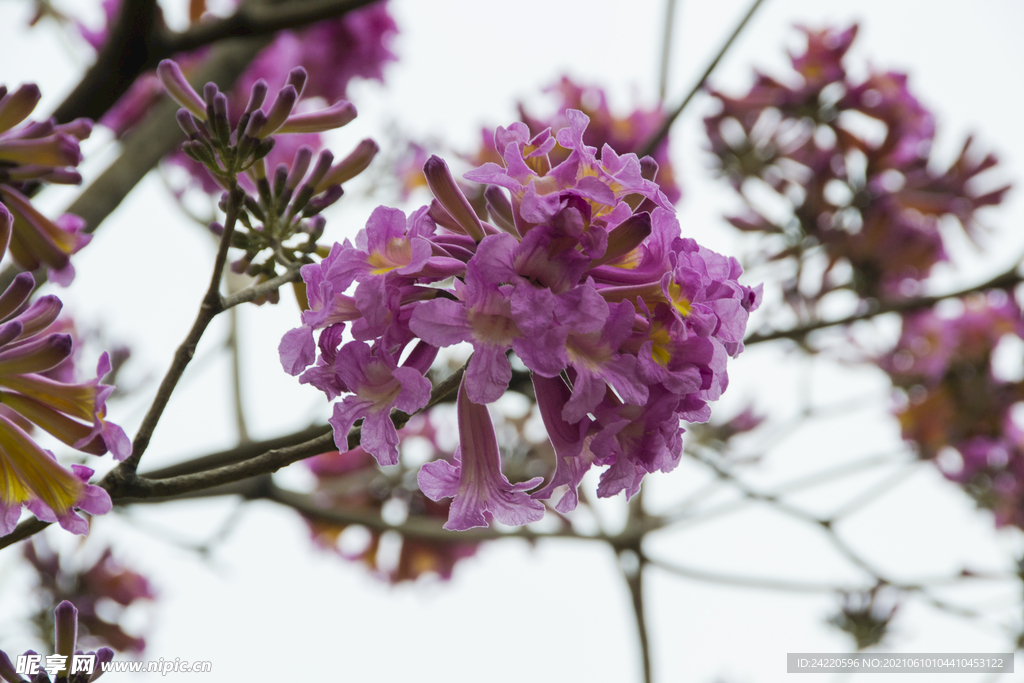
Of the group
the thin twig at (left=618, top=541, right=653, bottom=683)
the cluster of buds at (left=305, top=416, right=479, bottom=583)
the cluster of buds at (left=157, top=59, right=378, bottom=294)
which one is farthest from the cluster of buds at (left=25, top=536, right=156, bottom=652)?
the cluster of buds at (left=157, top=59, right=378, bottom=294)

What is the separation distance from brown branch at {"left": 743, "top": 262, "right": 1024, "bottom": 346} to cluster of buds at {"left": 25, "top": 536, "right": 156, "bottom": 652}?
4.23m

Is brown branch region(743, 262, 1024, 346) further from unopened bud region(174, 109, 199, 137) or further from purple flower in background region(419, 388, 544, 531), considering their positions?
unopened bud region(174, 109, 199, 137)

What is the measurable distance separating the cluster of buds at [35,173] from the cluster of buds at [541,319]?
2.44 feet

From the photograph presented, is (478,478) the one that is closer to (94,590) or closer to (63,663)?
(63,663)

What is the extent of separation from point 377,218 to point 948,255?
411cm

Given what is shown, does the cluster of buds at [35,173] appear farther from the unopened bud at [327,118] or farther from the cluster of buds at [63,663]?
the cluster of buds at [63,663]

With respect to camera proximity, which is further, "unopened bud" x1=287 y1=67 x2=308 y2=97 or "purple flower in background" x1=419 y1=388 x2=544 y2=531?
"unopened bud" x1=287 y1=67 x2=308 y2=97

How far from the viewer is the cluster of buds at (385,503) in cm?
526

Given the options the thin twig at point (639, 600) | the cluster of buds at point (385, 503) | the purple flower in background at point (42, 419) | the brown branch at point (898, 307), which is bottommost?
the cluster of buds at point (385, 503)

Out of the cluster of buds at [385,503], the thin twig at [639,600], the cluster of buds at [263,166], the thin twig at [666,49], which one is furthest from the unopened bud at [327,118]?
the cluster of buds at [385,503]

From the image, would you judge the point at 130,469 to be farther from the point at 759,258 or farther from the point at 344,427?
the point at 759,258

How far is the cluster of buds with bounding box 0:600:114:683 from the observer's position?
4.56 feet

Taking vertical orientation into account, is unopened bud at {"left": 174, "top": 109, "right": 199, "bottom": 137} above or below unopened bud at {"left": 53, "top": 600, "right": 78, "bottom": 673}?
above

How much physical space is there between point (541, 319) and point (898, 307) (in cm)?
269
